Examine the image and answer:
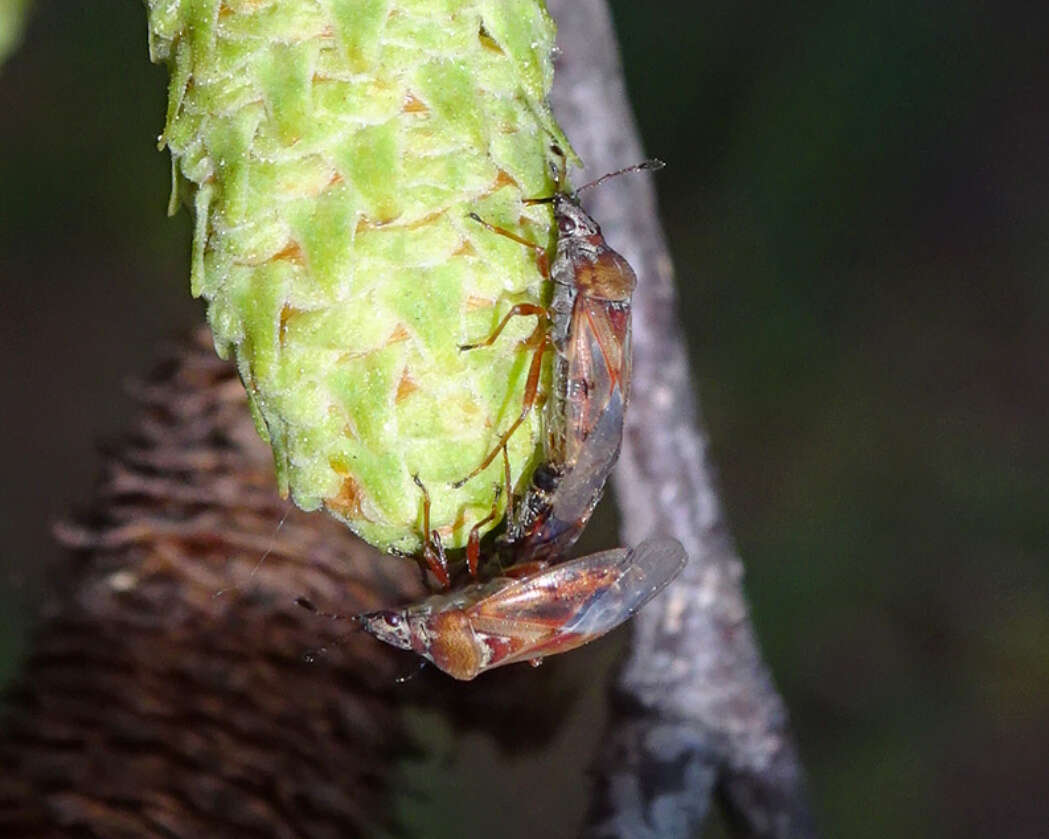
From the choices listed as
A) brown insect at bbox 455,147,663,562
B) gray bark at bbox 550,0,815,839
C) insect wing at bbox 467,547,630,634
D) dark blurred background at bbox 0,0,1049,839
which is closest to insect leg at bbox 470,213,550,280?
brown insect at bbox 455,147,663,562

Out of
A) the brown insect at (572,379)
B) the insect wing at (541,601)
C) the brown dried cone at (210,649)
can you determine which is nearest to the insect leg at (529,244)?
the brown insect at (572,379)

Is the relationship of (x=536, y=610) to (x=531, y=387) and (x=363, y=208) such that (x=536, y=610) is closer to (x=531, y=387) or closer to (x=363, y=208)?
(x=531, y=387)

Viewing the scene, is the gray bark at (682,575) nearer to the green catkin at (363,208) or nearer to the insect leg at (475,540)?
the insect leg at (475,540)

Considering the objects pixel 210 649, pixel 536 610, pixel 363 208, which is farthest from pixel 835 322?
pixel 363 208

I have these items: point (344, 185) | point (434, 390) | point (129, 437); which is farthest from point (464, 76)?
point (129, 437)

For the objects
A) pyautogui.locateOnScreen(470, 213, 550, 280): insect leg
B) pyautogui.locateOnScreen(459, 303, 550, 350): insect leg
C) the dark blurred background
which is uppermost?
pyautogui.locateOnScreen(470, 213, 550, 280): insect leg

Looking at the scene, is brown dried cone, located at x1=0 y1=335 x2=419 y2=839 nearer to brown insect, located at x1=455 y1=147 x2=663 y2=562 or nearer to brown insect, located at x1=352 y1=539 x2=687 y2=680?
brown insect, located at x1=352 y1=539 x2=687 y2=680
